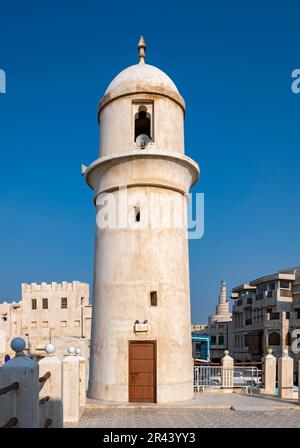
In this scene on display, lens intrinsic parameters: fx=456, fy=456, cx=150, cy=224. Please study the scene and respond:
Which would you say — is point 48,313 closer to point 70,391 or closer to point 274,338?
point 274,338

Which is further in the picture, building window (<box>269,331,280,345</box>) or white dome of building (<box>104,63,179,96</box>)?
building window (<box>269,331,280,345</box>)

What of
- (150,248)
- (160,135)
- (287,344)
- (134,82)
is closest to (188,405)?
(150,248)

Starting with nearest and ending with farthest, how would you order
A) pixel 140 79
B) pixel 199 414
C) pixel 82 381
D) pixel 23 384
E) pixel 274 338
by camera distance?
pixel 23 384, pixel 199 414, pixel 82 381, pixel 140 79, pixel 274 338

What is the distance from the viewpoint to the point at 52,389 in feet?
24.9

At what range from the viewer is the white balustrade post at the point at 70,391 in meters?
10.4

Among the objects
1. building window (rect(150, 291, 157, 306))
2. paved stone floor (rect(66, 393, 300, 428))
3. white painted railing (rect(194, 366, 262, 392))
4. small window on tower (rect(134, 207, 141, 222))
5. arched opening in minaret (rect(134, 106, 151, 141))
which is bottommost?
white painted railing (rect(194, 366, 262, 392))

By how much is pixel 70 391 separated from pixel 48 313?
139 feet

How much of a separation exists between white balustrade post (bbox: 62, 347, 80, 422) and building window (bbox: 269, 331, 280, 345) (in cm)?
3094

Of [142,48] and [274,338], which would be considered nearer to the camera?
[142,48]

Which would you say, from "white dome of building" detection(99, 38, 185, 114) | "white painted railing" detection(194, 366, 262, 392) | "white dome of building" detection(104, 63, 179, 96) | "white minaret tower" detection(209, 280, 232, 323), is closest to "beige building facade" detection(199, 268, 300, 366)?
"white minaret tower" detection(209, 280, 232, 323)

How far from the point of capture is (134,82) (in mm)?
14219

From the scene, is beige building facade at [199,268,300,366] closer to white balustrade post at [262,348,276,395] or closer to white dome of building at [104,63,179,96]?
white balustrade post at [262,348,276,395]

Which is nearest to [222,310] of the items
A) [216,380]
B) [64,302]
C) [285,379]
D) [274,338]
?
[64,302]

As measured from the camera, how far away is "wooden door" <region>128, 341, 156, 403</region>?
41.9 ft
